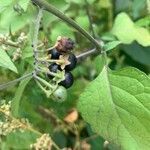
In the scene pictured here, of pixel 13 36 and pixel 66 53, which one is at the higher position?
pixel 66 53

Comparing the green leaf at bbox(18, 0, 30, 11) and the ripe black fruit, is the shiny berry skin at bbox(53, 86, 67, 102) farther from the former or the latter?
the green leaf at bbox(18, 0, 30, 11)

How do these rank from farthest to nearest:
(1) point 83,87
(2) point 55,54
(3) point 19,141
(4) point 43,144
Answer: (1) point 83,87, (3) point 19,141, (4) point 43,144, (2) point 55,54

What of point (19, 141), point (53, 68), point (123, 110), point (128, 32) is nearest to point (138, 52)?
point (128, 32)

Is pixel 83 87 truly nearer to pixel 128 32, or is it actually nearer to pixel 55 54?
pixel 128 32

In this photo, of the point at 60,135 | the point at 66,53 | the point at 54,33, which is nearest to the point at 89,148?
the point at 60,135

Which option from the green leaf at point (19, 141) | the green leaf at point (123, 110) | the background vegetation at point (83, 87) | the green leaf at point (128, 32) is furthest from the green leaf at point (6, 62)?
the green leaf at point (128, 32)

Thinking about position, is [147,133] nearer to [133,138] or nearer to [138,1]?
[133,138]
